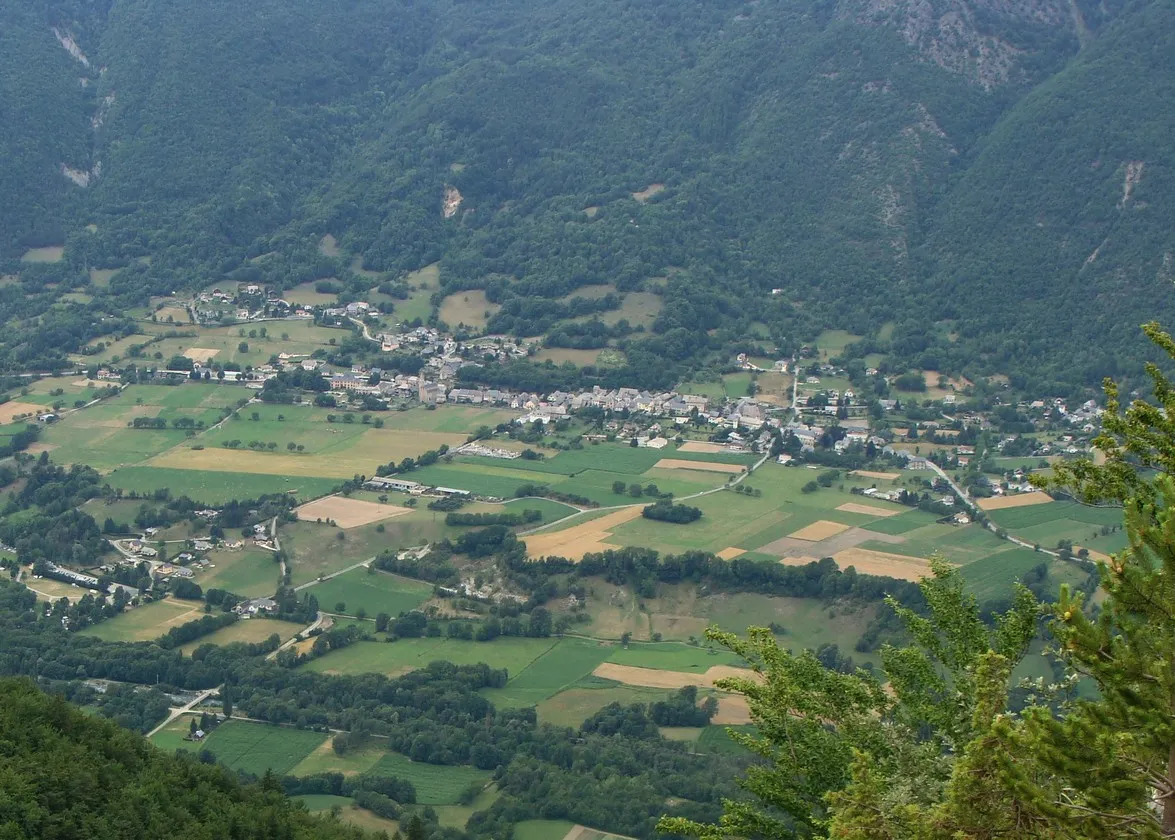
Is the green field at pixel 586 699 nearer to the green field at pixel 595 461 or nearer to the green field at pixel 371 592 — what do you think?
the green field at pixel 371 592

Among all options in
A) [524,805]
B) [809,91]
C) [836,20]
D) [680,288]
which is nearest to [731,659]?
[524,805]

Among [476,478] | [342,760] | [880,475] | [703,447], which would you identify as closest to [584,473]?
[476,478]

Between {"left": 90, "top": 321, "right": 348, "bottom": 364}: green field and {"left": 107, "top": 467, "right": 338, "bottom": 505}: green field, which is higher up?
{"left": 90, "top": 321, "right": 348, "bottom": 364}: green field

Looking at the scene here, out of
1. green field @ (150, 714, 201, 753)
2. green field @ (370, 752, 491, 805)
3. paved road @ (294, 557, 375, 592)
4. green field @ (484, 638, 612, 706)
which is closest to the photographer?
green field @ (370, 752, 491, 805)

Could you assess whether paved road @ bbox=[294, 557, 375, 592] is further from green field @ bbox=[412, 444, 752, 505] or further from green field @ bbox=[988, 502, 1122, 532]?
green field @ bbox=[988, 502, 1122, 532]

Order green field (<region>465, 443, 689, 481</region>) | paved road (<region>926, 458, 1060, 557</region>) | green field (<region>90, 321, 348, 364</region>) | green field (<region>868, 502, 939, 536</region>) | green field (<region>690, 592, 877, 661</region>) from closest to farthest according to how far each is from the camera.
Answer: green field (<region>690, 592, 877, 661</region>) → paved road (<region>926, 458, 1060, 557</region>) → green field (<region>868, 502, 939, 536</region>) → green field (<region>465, 443, 689, 481</region>) → green field (<region>90, 321, 348, 364</region>)

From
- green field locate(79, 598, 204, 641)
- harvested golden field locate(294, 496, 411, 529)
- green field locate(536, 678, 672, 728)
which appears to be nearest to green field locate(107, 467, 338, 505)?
harvested golden field locate(294, 496, 411, 529)
